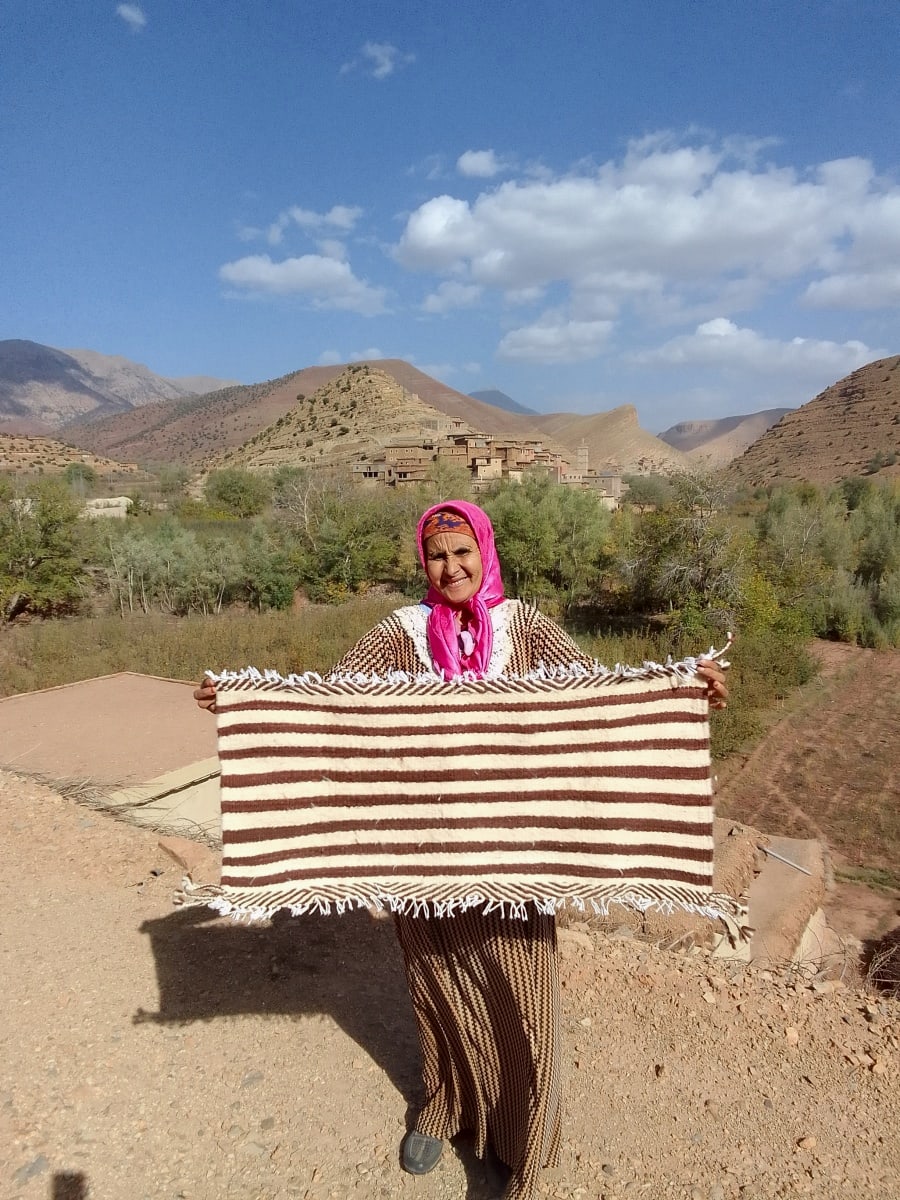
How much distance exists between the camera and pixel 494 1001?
7.04ft

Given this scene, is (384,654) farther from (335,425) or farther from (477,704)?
(335,425)

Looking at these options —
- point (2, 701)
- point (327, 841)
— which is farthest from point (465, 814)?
point (2, 701)

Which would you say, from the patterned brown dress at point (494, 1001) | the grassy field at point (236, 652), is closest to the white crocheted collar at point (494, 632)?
the patterned brown dress at point (494, 1001)

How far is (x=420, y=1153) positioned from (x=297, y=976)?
1.19 meters

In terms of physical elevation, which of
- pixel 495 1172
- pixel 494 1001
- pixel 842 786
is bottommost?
pixel 842 786

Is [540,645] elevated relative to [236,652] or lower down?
elevated

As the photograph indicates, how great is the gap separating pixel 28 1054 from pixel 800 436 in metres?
67.3

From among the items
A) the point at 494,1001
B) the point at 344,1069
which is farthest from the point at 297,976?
the point at 494,1001

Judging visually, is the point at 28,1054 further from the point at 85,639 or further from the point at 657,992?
the point at 85,639

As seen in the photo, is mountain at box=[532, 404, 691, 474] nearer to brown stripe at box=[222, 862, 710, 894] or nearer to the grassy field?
the grassy field

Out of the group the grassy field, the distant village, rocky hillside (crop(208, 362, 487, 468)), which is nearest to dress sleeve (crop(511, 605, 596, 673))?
the grassy field

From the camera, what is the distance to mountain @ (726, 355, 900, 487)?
1882 inches

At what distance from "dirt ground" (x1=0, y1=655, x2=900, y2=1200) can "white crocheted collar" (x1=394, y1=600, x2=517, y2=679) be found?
180cm

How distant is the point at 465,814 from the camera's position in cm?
198
